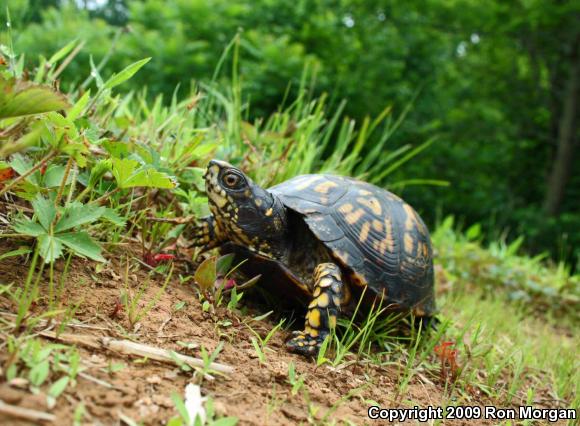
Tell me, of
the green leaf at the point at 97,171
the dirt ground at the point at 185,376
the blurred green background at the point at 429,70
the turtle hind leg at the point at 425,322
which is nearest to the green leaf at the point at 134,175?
the green leaf at the point at 97,171

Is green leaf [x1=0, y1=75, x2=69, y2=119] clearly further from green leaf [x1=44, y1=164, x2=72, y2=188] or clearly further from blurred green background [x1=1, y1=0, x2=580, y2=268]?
blurred green background [x1=1, y1=0, x2=580, y2=268]

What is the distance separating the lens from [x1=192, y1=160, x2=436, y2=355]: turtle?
199 centimetres

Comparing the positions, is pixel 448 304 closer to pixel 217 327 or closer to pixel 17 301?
pixel 217 327

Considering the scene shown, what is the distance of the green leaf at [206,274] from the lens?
191cm

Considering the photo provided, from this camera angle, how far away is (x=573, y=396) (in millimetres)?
2451

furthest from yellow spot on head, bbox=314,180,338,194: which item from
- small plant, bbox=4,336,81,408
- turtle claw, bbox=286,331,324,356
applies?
small plant, bbox=4,336,81,408

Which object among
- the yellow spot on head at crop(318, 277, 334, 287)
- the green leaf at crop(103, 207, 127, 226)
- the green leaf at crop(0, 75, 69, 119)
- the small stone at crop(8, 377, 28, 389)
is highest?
the green leaf at crop(0, 75, 69, 119)

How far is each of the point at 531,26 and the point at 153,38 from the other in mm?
9499

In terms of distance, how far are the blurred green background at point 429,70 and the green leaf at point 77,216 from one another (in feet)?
20.3

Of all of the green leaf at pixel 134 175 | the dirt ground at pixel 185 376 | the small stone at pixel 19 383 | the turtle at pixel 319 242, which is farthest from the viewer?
the turtle at pixel 319 242

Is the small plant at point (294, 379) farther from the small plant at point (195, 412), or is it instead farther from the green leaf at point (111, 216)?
the green leaf at point (111, 216)

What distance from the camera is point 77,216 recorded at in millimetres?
1620

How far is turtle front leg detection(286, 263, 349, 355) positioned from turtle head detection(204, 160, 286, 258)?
0.25 m

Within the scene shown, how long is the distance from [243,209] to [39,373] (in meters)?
0.98
